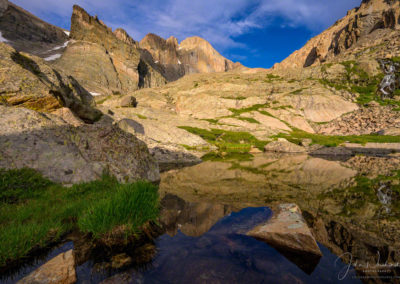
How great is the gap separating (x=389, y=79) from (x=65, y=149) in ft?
460

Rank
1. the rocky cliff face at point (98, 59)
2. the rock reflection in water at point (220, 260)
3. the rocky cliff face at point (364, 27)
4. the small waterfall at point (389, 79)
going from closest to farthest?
the rock reflection in water at point (220, 260), the small waterfall at point (389, 79), the rocky cliff face at point (364, 27), the rocky cliff face at point (98, 59)

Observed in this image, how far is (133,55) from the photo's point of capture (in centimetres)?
18100

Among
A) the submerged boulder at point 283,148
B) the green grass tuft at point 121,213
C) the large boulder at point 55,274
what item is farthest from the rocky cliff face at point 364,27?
the large boulder at point 55,274

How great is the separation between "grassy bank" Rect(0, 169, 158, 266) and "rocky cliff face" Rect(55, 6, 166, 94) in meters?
154

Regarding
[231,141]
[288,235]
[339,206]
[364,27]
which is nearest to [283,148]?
[231,141]

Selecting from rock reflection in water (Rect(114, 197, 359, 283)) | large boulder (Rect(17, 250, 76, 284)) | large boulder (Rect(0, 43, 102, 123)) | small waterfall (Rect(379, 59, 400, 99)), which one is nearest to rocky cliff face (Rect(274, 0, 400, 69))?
small waterfall (Rect(379, 59, 400, 99))

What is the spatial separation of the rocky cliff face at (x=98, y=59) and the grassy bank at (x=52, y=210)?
154m

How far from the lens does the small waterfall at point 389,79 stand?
92688 mm

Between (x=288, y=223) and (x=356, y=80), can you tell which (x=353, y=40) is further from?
(x=288, y=223)

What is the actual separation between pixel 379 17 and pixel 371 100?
112m

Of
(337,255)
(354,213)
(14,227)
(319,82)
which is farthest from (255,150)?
(319,82)

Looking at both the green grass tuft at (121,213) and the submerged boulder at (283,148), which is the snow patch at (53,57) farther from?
the green grass tuft at (121,213)

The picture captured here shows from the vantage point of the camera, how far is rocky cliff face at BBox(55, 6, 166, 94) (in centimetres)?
14738

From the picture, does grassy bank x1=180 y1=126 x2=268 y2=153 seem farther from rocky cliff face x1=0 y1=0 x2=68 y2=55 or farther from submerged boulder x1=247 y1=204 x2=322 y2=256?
rocky cliff face x1=0 y1=0 x2=68 y2=55
